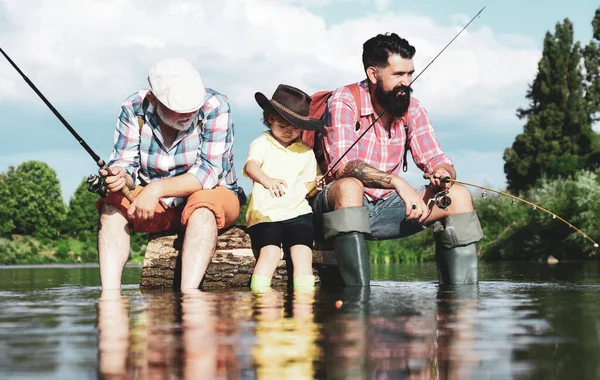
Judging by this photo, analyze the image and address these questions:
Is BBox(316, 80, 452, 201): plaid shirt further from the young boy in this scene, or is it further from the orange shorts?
the orange shorts

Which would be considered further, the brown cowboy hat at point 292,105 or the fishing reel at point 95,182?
the brown cowboy hat at point 292,105

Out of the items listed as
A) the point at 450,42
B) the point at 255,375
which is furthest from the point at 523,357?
the point at 450,42

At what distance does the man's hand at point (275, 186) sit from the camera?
6.20m

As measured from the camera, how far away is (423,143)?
6.91 meters

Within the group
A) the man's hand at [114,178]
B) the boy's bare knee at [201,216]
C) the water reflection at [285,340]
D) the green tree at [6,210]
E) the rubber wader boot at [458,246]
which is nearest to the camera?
the water reflection at [285,340]

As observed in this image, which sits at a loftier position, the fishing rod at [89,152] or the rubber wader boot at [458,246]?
the fishing rod at [89,152]

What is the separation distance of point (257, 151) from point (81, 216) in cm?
4920

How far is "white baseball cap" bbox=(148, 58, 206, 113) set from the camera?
602 cm

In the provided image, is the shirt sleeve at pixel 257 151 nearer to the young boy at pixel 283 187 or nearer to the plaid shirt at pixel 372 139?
the young boy at pixel 283 187

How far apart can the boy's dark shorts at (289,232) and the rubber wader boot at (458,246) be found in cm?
94

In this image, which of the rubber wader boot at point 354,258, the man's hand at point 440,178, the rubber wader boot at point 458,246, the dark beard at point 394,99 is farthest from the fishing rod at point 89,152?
the rubber wader boot at point 458,246

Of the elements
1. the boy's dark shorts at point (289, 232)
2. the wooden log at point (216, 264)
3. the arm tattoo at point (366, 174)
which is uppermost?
the arm tattoo at point (366, 174)

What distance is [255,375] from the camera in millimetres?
2385

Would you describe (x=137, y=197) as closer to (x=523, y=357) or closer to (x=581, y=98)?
(x=523, y=357)
